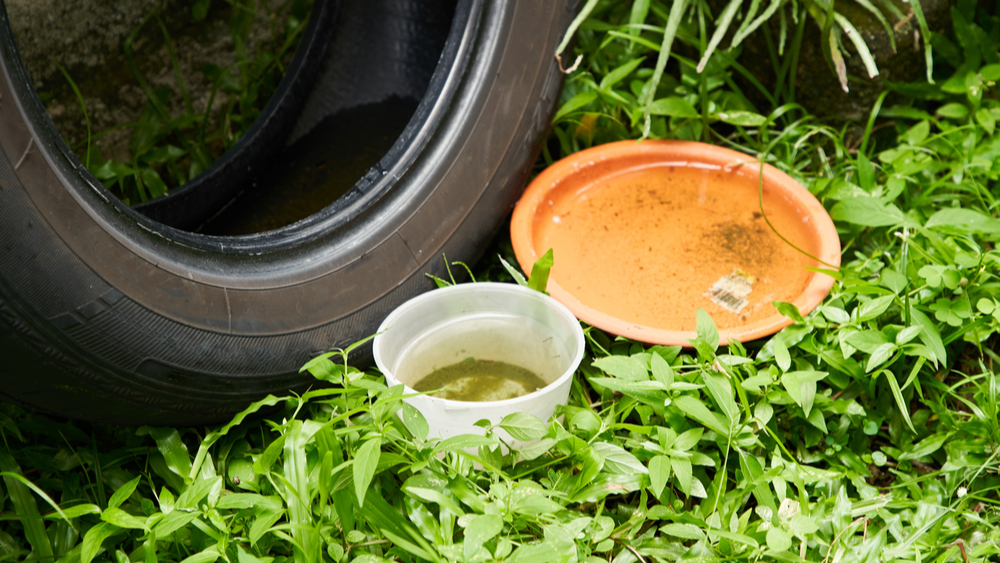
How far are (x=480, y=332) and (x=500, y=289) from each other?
0.10 metres

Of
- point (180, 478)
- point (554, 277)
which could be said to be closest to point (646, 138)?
point (554, 277)

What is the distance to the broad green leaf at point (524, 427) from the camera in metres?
1.00

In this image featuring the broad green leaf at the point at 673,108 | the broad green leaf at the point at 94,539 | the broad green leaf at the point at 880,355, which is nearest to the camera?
the broad green leaf at the point at 94,539

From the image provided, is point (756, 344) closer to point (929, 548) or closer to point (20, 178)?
point (929, 548)

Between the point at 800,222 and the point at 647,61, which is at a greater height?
the point at 647,61

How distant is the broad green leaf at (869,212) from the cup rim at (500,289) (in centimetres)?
68

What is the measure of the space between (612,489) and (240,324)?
2.16ft

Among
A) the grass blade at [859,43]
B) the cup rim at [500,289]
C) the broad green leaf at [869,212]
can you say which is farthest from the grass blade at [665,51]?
the cup rim at [500,289]

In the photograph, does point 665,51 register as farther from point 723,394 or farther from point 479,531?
point 479,531

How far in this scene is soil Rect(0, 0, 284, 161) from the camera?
1.72 meters

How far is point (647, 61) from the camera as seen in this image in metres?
1.93

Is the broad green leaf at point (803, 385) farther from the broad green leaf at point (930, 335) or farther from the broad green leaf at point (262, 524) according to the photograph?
the broad green leaf at point (262, 524)

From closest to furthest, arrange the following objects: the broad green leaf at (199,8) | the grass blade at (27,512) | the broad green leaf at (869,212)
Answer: the grass blade at (27,512)
the broad green leaf at (869,212)
the broad green leaf at (199,8)

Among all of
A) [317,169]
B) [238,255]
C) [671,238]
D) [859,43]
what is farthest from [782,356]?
[317,169]
